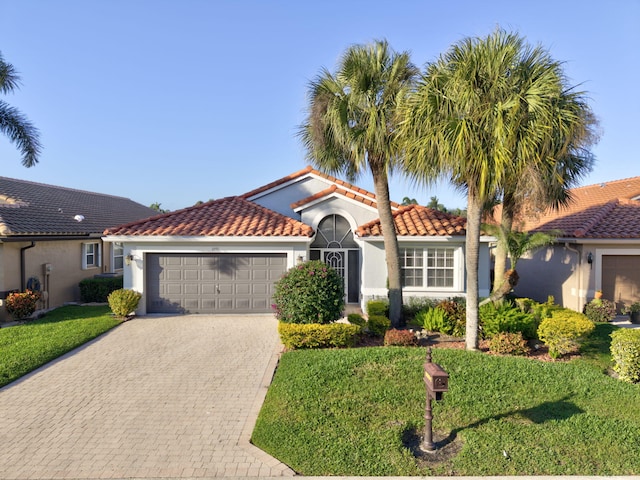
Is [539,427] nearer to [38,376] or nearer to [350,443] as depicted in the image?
[350,443]

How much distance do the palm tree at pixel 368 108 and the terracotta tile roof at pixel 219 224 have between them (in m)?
3.68

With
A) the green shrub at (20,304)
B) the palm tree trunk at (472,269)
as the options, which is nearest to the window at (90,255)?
the green shrub at (20,304)

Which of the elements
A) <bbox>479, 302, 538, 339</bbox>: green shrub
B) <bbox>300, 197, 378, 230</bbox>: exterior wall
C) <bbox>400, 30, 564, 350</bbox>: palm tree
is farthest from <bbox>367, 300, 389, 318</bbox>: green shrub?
<bbox>400, 30, 564, 350</bbox>: palm tree

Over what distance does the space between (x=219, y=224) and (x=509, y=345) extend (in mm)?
10227

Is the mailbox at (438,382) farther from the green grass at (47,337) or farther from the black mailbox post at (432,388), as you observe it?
the green grass at (47,337)

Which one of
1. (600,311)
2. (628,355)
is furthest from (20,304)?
(600,311)

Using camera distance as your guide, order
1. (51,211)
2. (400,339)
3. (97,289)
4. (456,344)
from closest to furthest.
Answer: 1. (400,339)
2. (456,344)
3. (97,289)
4. (51,211)

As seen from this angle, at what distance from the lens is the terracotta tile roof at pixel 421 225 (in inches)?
534

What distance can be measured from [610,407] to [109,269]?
68.0 feet

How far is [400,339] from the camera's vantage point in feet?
32.1

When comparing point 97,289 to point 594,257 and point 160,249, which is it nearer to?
point 160,249

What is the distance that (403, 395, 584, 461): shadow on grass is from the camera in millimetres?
5508

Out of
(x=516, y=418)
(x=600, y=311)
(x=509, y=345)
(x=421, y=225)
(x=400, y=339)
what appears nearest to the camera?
(x=516, y=418)

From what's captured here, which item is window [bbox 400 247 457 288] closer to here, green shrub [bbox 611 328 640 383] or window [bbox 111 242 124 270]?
green shrub [bbox 611 328 640 383]
